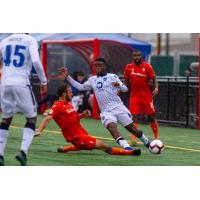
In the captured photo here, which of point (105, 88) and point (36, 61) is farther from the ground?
point (36, 61)

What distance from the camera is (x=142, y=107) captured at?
17.4 meters

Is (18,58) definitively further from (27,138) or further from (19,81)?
(27,138)

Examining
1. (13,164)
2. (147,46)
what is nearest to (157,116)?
(147,46)

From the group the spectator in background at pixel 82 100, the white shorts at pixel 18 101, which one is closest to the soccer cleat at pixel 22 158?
the white shorts at pixel 18 101

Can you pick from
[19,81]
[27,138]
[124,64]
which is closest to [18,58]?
[19,81]

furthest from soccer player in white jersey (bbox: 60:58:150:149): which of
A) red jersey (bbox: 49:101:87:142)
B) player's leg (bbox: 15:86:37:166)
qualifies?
player's leg (bbox: 15:86:37:166)

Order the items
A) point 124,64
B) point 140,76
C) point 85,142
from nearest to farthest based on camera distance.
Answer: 1. point 85,142
2. point 140,76
3. point 124,64

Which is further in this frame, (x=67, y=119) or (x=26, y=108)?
(x=67, y=119)

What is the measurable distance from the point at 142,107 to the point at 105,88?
2.52 metres

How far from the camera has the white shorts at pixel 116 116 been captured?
49.4ft

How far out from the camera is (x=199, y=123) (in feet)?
76.2

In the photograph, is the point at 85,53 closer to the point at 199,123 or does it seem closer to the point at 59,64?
the point at 59,64

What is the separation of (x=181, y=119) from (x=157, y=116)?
4.11 feet

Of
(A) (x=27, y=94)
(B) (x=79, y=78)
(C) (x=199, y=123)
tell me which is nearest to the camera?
(A) (x=27, y=94)
